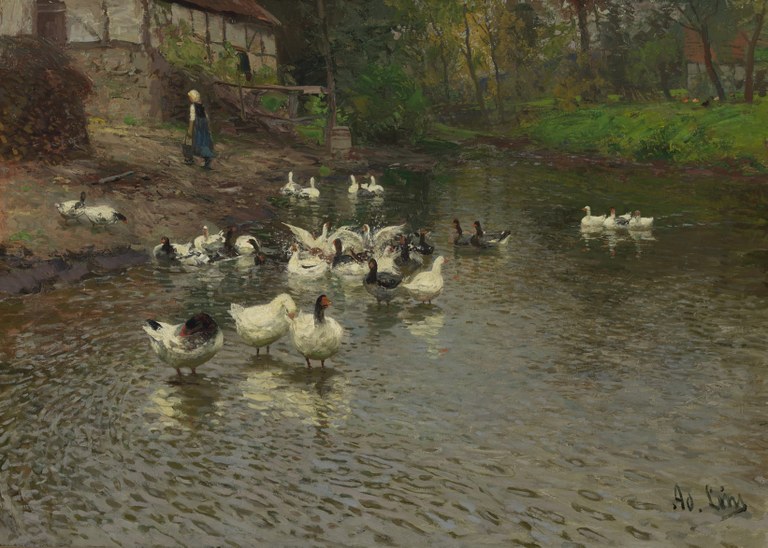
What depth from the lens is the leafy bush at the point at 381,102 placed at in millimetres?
49781

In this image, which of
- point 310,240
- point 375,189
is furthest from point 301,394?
point 375,189

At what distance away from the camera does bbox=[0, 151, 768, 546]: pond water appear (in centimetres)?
862

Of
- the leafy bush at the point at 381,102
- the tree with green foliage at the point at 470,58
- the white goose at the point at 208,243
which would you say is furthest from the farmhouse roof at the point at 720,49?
the white goose at the point at 208,243

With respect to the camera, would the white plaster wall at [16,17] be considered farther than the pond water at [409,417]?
Yes

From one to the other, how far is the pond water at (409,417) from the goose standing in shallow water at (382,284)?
0.90 ft

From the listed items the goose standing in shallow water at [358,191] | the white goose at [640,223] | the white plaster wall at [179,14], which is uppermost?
the white plaster wall at [179,14]

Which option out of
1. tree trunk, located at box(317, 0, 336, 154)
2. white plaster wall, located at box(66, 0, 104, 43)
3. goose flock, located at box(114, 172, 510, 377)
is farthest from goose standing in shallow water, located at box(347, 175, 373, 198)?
white plaster wall, located at box(66, 0, 104, 43)

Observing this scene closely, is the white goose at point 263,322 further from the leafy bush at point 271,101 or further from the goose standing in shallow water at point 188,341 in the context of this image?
the leafy bush at point 271,101

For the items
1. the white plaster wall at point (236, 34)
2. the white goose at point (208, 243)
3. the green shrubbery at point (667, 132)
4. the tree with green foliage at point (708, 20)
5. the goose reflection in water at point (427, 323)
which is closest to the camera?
the goose reflection in water at point (427, 323)

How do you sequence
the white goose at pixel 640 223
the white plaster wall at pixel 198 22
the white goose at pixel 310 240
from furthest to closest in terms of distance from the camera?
the white plaster wall at pixel 198 22 < the white goose at pixel 640 223 < the white goose at pixel 310 240

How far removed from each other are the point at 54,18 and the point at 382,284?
88.7 ft

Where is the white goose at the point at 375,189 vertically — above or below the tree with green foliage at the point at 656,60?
below

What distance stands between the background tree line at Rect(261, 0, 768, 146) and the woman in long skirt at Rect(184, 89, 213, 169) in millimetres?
13068

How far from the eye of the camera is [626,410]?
37.6 feet
